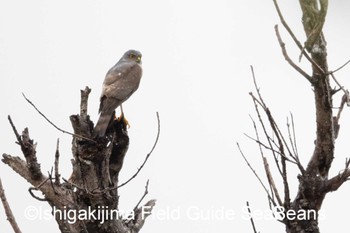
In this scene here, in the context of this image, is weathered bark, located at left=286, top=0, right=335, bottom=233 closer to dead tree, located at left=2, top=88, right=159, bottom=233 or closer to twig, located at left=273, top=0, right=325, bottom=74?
twig, located at left=273, top=0, right=325, bottom=74

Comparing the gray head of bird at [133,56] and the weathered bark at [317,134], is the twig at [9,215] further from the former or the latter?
the gray head of bird at [133,56]

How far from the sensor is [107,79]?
→ 14.5 ft

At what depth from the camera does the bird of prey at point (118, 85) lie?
390 centimetres

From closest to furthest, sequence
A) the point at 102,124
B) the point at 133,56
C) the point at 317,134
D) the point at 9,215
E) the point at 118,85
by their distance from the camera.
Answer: the point at 9,215, the point at 317,134, the point at 102,124, the point at 118,85, the point at 133,56

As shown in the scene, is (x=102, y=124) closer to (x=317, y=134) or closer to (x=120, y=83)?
(x=120, y=83)

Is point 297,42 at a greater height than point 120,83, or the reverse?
point 120,83

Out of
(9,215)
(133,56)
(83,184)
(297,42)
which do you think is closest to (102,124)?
(83,184)

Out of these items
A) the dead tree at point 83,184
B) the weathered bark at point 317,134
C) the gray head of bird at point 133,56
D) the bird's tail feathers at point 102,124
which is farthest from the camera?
the gray head of bird at point 133,56

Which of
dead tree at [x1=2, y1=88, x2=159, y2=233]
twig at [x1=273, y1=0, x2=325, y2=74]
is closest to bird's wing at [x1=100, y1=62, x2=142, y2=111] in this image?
dead tree at [x1=2, y1=88, x2=159, y2=233]

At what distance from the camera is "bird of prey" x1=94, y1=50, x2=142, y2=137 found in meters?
3.90

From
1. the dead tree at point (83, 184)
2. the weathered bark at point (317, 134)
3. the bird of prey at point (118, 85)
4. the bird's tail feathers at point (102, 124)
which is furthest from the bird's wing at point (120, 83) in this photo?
the weathered bark at point (317, 134)

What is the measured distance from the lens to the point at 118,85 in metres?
4.34

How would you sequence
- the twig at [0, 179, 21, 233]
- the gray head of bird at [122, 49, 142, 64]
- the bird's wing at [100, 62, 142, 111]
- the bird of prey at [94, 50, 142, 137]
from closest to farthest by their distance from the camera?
1. the twig at [0, 179, 21, 233]
2. the bird of prey at [94, 50, 142, 137]
3. the bird's wing at [100, 62, 142, 111]
4. the gray head of bird at [122, 49, 142, 64]

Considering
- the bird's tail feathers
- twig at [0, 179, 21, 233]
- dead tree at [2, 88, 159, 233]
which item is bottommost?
twig at [0, 179, 21, 233]
